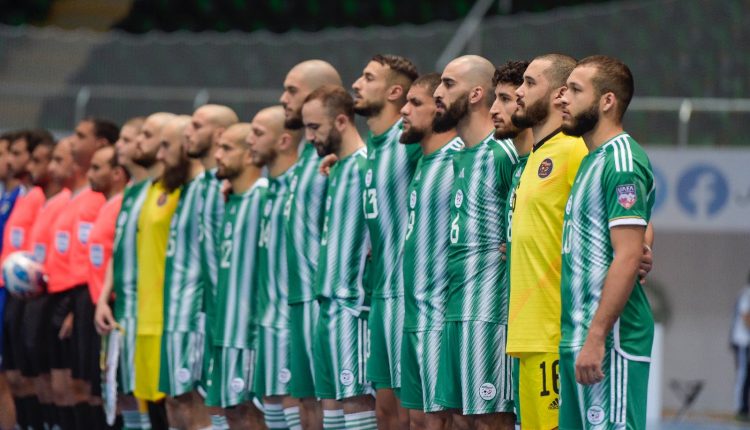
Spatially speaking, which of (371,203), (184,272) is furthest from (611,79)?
(184,272)

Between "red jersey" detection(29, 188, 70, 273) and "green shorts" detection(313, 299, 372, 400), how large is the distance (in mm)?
3679

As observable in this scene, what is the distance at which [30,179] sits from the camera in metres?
11.1

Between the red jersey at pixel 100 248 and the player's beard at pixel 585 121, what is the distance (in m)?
4.82

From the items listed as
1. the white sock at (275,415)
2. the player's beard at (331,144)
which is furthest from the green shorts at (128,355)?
the player's beard at (331,144)

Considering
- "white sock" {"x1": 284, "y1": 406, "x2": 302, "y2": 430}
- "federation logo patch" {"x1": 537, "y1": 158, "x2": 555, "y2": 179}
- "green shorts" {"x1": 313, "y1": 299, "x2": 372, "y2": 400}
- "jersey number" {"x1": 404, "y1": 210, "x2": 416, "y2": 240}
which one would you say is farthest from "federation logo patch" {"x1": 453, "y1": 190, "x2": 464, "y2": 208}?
"white sock" {"x1": 284, "y1": 406, "x2": 302, "y2": 430}

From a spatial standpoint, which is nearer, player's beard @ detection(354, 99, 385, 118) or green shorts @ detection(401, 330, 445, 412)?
green shorts @ detection(401, 330, 445, 412)

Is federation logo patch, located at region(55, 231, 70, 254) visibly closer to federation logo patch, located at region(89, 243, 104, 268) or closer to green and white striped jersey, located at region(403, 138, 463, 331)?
federation logo patch, located at region(89, 243, 104, 268)

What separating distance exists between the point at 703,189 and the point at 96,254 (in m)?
6.02

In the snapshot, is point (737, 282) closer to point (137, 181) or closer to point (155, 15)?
point (137, 181)

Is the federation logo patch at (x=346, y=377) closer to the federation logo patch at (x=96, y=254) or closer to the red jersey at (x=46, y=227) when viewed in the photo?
the federation logo patch at (x=96, y=254)

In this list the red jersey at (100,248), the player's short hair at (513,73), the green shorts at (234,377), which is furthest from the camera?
the red jersey at (100,248)

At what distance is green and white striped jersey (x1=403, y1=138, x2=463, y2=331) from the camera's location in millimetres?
6504

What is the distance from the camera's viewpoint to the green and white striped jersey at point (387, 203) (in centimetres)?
691

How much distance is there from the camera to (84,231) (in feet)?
32.0
